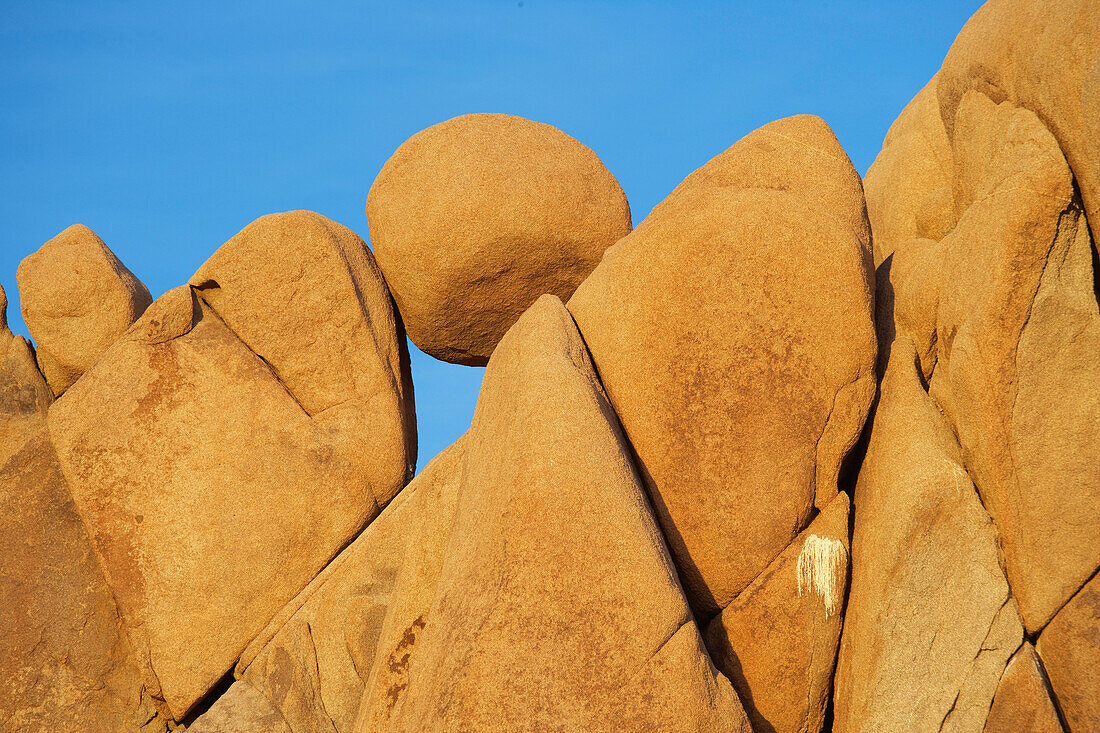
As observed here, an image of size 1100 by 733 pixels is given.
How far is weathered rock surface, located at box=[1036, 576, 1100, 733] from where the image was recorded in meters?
4.41

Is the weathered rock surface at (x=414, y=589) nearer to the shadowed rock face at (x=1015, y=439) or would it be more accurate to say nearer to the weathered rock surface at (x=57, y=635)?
the weathered rock surface at (x=57, y=635)

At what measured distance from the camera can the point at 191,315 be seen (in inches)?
231

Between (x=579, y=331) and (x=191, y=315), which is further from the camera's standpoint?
(x=191, y=315)

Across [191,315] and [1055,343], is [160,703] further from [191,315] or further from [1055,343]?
[1055,343]

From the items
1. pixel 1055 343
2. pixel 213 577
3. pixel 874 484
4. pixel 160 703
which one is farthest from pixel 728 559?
pixel 160 703

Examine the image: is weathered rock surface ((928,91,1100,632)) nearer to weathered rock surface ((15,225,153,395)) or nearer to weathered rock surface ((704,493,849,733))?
weathered rock surface ((704,493,849,733))

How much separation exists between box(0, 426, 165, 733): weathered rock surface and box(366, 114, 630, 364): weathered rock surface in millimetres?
2485

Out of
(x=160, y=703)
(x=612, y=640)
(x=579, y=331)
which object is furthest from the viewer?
(x=160, y=703)

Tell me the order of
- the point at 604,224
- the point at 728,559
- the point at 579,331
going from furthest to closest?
the point at 604,224
the point at 579,331
the point at 728,559

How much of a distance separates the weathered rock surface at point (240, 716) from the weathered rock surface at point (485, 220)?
2.47 m

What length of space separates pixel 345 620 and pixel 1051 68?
482 centimetres

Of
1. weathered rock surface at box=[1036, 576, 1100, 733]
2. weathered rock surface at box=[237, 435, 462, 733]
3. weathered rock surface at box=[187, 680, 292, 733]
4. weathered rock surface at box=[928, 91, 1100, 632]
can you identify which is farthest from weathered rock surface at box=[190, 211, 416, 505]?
weathered rock surface at box=[1036, 576, 1100, 733]

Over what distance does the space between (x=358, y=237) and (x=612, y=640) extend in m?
3.50

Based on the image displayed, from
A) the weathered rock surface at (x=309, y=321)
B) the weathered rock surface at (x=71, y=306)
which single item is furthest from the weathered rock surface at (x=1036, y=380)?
the weathered rock surface at (x=71, y=306)
